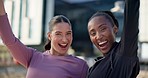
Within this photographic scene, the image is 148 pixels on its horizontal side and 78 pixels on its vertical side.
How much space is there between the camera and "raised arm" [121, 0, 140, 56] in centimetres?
152

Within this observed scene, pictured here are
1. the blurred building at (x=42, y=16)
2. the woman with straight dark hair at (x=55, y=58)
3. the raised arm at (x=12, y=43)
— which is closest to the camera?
the raised arm at (x=12, y=43)

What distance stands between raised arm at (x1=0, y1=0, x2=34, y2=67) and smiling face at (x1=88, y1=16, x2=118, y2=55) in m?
0.34

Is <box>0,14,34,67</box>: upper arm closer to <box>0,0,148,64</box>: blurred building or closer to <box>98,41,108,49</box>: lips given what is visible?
<box>98,41,108,49</box>: lips

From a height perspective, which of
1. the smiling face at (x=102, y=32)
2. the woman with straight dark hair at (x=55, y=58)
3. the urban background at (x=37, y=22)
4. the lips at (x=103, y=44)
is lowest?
the urban background at (x=37, y=22)

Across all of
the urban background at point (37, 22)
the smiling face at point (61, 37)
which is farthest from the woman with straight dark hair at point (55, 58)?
the urban background at point (37, 22)

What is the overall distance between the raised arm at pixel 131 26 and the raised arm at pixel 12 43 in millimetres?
524

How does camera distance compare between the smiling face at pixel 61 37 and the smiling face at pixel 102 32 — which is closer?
the smiling face at pixel 102 32

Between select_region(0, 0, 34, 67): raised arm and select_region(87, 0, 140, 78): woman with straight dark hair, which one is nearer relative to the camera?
select_region(87, 0, 140, 78): woman with straight dark hair

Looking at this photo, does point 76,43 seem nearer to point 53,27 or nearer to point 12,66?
point 12,66

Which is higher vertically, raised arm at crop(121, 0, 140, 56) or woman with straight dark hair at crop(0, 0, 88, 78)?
raised arm at crop(121, 0, 140, 56)

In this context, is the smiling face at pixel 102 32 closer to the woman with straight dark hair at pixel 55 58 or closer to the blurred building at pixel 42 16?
the woman with straight dark hair at pixel 55 58

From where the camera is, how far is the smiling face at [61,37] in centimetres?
186

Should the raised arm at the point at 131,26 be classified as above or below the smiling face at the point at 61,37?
above

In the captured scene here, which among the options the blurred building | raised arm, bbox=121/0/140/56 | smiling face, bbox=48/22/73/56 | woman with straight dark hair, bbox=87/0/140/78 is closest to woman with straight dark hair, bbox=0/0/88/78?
smiling face, bbox=48/22/73/56
